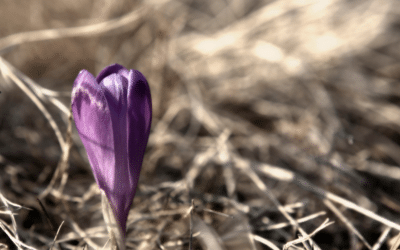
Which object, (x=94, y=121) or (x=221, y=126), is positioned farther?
(x=221, y=126)

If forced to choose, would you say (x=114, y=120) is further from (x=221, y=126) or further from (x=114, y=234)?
(x=221, y=126)

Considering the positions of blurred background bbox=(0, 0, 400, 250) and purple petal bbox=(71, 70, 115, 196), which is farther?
blurred background bbox=(0, 0, 400, 250)

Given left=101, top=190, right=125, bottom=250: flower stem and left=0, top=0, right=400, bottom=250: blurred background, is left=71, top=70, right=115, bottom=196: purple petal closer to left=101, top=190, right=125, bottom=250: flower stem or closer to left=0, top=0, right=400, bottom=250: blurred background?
left=101, top=190, right=125, bottom=250: flower stem

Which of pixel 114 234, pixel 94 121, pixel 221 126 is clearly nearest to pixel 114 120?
pixel 94 121

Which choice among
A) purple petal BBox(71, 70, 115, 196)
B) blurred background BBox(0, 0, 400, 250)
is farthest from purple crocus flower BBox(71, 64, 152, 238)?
blurred background BBox(0, 0, 400, 250)

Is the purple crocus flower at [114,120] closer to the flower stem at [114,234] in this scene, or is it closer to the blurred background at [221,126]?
the flower stem at [114,234]
